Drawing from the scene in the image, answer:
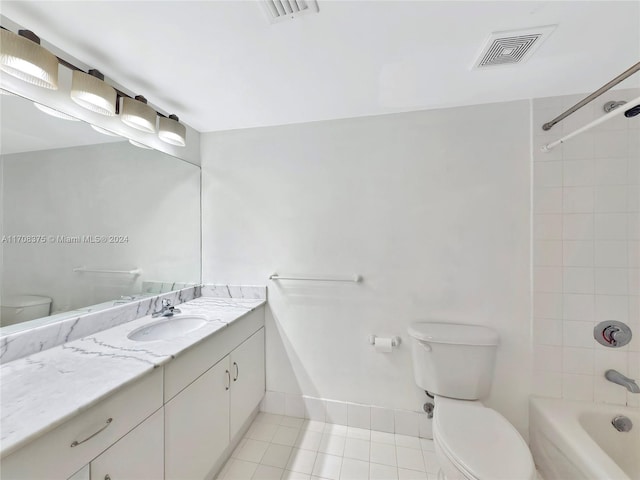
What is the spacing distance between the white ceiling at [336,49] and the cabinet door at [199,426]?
151 cm

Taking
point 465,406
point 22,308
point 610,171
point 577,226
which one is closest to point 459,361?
point 465,406

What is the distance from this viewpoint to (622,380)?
135cm

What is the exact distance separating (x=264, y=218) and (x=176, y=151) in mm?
767

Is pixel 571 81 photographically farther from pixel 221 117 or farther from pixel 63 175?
pixel 63 175

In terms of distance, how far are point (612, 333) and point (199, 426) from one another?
7.28ft

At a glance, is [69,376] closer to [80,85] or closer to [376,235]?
[80,85]

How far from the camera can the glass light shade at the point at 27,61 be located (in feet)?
2.91

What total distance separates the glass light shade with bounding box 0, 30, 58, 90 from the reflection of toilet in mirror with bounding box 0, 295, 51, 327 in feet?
2.79

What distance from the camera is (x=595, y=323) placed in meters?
1.43

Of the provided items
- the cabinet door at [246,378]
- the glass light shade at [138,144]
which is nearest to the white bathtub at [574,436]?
the cabinet door at [246,378]

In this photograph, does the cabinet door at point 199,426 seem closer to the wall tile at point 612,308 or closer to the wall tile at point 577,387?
the wall tile at point 577,387

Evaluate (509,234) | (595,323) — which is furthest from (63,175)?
(595,323)

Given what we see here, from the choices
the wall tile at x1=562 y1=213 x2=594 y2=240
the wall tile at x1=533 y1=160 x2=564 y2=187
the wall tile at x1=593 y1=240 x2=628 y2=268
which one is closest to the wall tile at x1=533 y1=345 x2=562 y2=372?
the wall tile at x1=593 y1=240 x2=628 y2=268

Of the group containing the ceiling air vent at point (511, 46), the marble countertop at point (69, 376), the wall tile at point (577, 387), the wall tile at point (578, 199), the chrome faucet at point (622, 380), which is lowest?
the wall tile at point (577, 387)
